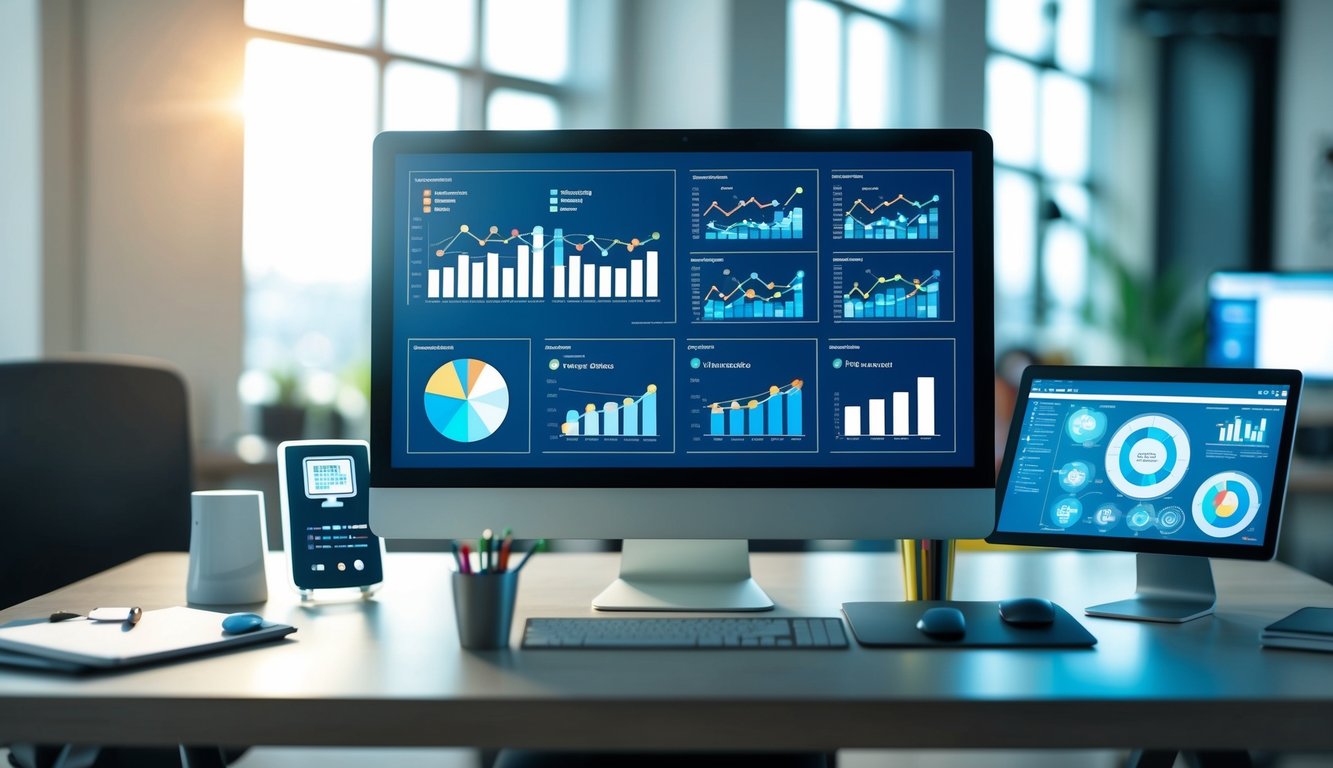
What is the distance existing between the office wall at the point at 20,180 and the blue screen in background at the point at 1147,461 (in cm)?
290

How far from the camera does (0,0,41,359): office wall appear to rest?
3.16m

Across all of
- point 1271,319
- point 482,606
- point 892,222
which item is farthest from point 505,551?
point 1271,319

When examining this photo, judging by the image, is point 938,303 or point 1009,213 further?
point 1009,213

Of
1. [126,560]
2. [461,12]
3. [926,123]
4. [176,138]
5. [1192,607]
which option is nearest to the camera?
[1192,607]

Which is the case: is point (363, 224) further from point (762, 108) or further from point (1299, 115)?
point (1299, 115)

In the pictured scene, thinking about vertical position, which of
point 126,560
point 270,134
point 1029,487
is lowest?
point 126,560

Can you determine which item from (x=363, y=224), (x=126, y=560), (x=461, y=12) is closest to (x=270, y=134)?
(x=363, y=224)

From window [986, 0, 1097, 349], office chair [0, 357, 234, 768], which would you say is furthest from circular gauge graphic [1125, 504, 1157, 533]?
window [986, 0, 1097, 349]

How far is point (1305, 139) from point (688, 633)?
21.8ft

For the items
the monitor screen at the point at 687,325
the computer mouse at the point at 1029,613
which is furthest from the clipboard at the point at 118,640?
the computer mouse at the point at 1029,613

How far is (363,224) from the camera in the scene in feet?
13.9

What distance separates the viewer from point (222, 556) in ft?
4.35

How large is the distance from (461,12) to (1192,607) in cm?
392

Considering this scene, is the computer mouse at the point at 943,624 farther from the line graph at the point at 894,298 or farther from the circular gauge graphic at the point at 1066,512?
the line graph at the point at 894,298
